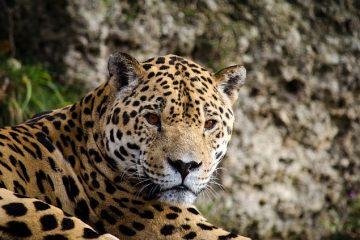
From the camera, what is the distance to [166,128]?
6414mm

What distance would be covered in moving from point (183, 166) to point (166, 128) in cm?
37

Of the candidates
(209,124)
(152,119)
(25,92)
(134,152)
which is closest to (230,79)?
(209,124)

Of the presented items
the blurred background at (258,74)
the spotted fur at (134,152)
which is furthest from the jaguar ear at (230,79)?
the blurred background at (258,74)

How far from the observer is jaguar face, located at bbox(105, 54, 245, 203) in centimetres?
629

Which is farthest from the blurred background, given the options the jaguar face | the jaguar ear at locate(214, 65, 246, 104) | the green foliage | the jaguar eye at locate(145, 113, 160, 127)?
the jaguar eye at locate(145, 113, 160, 127)

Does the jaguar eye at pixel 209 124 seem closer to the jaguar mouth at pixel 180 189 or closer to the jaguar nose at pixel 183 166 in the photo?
the jaguar nose at pixel 183 166

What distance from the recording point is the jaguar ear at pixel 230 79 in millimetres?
7051

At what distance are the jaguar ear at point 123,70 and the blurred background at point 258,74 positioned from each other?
4.39 metres

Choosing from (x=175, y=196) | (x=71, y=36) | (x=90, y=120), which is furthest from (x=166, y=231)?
(x=71, y=36)

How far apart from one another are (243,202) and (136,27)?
124 inches

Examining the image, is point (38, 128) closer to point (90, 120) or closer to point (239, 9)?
point (90, 120)

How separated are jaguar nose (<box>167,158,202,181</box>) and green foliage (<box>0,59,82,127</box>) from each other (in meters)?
4.75

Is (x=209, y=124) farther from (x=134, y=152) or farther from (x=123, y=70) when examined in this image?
(x=123, y=70)

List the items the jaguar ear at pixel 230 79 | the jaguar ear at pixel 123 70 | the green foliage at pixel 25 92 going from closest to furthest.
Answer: the jaguar ear at pixel 123 70, the jaguar ear at pixel 230 79, the green foliage at pixel 25 92
